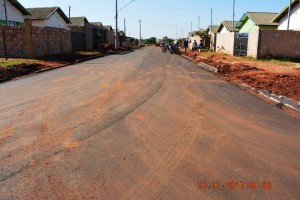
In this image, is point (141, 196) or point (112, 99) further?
point (112, 99)

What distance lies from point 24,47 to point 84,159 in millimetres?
20223

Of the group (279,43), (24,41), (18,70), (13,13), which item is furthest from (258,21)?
(18,70)

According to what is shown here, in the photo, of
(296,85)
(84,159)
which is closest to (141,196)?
(84,159)

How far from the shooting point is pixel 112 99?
9.98 m

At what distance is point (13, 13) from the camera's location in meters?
37.1

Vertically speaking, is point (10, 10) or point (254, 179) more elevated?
point (10, 10)

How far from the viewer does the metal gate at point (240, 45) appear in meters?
32.1

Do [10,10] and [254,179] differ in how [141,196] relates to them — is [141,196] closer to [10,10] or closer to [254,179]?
[254,179]

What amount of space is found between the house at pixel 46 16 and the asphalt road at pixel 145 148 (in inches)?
1433

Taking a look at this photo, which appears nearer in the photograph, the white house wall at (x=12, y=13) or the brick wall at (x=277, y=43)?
the brick wall at (x=277, y=43)

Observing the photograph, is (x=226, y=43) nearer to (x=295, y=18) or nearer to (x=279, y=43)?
(x=295, y=18)

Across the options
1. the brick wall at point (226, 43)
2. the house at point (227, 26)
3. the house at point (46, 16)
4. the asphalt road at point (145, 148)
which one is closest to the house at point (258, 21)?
the house at point (227, 26)
